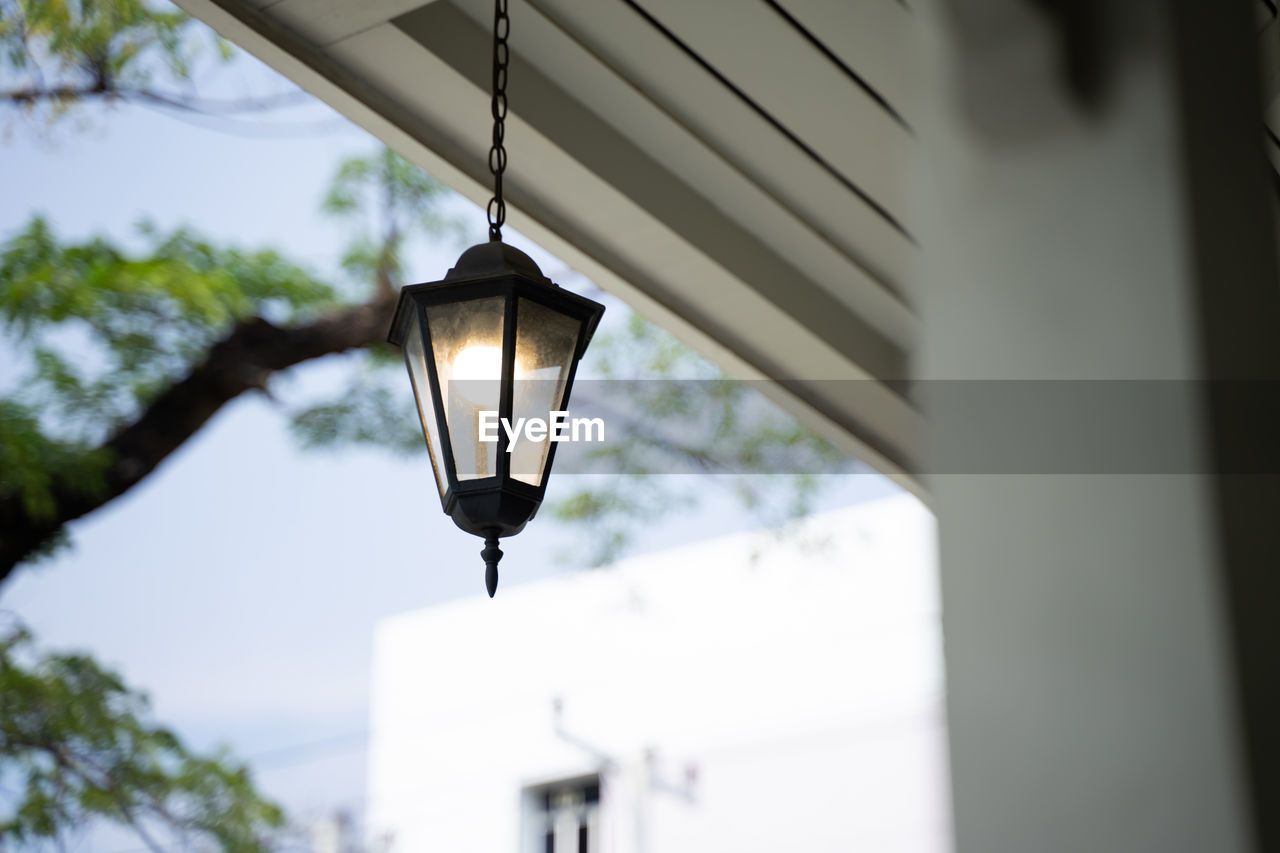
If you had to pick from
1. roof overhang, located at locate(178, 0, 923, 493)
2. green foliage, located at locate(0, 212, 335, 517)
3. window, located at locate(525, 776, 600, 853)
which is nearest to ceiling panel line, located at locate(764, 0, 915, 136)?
roof overhang, located at locate(178, 0, 923, 493)

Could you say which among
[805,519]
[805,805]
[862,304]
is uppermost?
[805,519]

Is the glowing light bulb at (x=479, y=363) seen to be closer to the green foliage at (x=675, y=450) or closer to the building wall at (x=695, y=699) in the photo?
the green foliage at (x=675, y=450)

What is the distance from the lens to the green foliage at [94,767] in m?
7.05

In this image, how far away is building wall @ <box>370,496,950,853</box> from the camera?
10.4 metres

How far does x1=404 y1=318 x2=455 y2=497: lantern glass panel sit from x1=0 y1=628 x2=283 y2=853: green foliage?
6.13m

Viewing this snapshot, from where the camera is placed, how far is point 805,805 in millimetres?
10672

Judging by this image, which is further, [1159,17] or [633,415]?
[633,415]

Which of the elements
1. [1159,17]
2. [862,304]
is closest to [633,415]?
[862,304]

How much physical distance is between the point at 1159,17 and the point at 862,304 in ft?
7.63

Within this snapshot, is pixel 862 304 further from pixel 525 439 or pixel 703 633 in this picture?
pixel 703 633

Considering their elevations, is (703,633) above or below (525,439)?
above

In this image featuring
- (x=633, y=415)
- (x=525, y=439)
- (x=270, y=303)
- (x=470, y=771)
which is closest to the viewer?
(x=525, y=439)

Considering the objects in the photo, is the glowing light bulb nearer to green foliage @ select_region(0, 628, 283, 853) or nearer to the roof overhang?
the roof overhang

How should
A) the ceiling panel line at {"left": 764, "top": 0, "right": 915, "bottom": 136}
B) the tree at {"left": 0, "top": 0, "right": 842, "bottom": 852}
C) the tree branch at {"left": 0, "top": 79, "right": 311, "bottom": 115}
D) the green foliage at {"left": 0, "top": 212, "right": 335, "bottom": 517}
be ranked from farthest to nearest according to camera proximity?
the tree branch at {"left": 0, "top": 79, "right": 311, "bottom": 115}
the green foliage at {"left": 0, "top": 212, "right": 335, "bottom": 517}
the tree at {"left": 0, "top": 0, "right": 842, "bottom": 852}
the ceiling panel line at {"left": 764, "top": 0, "right": 915, "bottom": 136}
